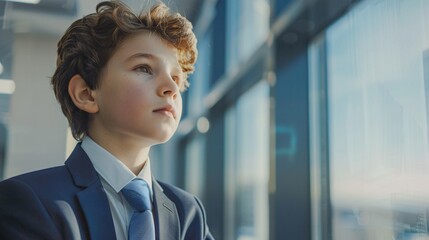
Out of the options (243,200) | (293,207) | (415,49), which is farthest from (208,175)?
(415,49)

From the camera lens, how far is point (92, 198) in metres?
0.78

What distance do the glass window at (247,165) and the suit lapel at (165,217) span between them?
1.11 metres

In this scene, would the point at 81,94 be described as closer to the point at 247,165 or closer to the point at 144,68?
the point at 144,68

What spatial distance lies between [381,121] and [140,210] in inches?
22.5

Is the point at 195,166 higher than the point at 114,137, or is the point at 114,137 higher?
the point at 195,166

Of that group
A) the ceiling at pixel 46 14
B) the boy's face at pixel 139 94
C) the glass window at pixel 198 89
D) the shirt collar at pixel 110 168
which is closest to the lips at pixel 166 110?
the boy's face at pixel 139 94

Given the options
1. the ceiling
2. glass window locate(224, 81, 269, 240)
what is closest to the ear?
the ceiling

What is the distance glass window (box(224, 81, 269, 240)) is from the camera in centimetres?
222

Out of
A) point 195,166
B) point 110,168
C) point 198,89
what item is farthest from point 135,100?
point 195,166

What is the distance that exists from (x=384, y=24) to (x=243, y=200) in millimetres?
1768

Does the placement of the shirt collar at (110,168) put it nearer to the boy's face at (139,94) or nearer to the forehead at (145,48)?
the boy's face at (139,94)

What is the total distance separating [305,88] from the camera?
1.74 meters

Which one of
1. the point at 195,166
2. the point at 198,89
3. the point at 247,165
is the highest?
the point at 198,89

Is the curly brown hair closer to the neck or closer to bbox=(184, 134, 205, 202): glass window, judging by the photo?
the neck
